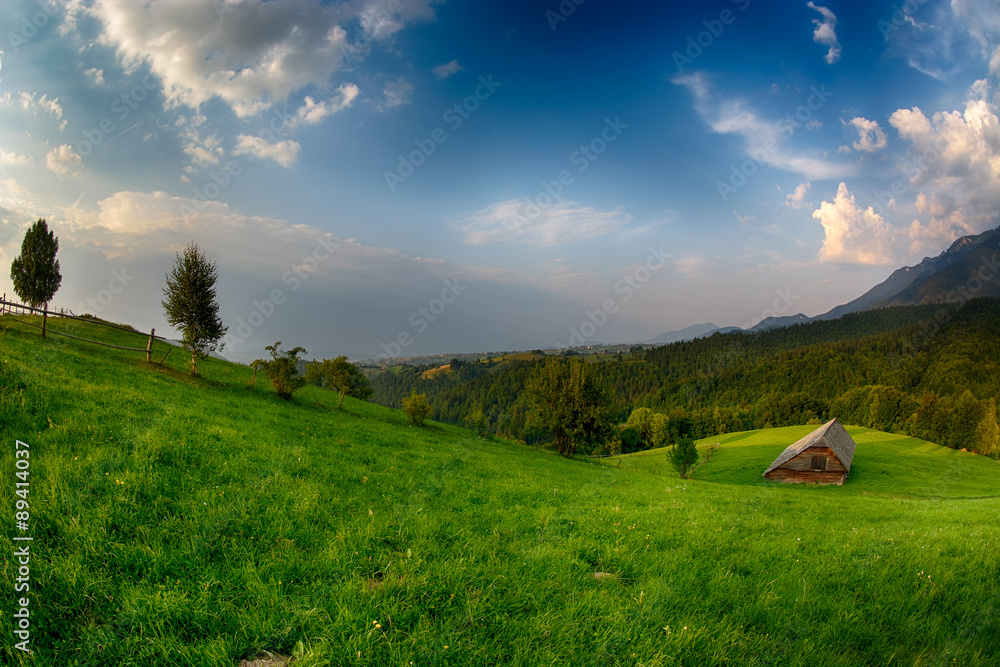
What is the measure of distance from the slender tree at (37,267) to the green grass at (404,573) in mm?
48379

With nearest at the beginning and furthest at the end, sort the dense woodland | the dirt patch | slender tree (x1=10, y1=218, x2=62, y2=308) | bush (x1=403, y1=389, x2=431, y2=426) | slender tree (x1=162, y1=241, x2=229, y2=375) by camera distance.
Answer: the dirt patch, slender tree (x1=162, y1=241, x2=229, y2=375), bush (x1=403, y1=389, x2=431, y2=426), slender tree (x1=10, y1=218, x2=62, y2=308), the dense woodland

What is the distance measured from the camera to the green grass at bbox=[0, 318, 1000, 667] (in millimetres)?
3477

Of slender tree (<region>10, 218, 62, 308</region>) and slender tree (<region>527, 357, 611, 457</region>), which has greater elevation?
slender tree (<region>10, 218, 62, 308</region>)

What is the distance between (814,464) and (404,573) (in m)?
62.2

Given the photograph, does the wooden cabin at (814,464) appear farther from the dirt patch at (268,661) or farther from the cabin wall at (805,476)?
the dirt patch at (268,661)

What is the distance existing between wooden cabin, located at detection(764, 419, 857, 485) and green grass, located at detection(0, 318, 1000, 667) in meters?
50.9

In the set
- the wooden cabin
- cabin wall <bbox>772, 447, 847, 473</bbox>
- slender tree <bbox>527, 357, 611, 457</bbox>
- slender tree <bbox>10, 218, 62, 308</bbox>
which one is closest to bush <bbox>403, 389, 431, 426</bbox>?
slender tree <bbox>527, 357, 611, 457</bbox>

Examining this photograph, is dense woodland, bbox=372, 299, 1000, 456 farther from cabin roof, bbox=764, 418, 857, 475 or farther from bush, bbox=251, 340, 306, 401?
cabin roof, bbox=764, 418, 857, 475

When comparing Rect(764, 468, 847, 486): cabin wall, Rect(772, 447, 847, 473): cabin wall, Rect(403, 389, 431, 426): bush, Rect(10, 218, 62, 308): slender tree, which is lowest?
Rect(764, 468, 847, 486): cabin wall

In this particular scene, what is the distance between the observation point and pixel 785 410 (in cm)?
12412

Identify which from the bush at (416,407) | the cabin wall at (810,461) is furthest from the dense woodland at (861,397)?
the cabin wall at (810,461)

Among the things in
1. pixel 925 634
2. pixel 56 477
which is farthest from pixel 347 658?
pixel 925 634


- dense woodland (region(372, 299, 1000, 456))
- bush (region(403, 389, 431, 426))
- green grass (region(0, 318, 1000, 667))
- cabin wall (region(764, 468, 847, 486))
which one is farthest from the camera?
dense woodland (region(372, 299, 1000, 456))

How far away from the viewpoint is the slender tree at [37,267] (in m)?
39.4
